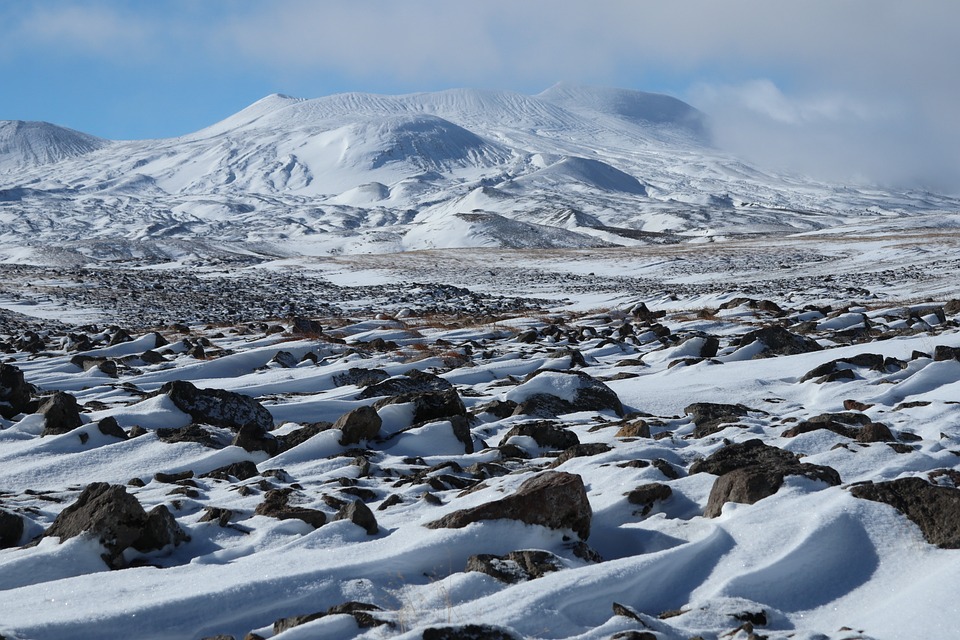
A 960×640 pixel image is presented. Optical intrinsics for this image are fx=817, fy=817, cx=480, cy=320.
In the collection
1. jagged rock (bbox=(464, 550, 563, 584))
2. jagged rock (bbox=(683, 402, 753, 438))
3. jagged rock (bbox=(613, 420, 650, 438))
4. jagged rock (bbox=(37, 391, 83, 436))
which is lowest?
jagged rock (bbox=(683, 402, 753, 438))

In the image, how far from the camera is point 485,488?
6312 mm

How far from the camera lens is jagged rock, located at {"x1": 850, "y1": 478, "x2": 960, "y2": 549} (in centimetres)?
480

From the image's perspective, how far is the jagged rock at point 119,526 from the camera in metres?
5.04

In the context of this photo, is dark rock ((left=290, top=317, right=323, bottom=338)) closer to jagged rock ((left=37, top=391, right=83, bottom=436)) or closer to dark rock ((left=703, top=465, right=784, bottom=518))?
jagged rock ((left=37, top=391, right=83, bottom=436))

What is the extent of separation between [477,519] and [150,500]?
279cm

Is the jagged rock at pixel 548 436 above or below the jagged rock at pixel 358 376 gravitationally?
below

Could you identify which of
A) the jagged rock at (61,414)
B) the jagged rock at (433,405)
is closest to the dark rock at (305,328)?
the jagged rock at (433,405)

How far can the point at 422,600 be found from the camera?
434cm

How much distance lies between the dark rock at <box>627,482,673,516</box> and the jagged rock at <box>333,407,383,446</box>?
3099 millimetres

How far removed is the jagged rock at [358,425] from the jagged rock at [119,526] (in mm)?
2698

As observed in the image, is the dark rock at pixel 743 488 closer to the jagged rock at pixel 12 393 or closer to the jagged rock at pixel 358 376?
the jagged rock at pixel 358 376

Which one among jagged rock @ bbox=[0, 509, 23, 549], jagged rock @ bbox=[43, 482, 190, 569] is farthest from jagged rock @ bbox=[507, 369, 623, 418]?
jagged rock @ bbox=[0, 509, 23, 549]

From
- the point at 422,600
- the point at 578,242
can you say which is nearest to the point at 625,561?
the point at 422,600

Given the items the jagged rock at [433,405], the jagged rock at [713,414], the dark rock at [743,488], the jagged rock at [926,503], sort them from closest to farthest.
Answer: the jagged rock at [926,503] → the dark rock at [743,488] → the jagged rock at [713,414] → the jagged rock at [433,405]
